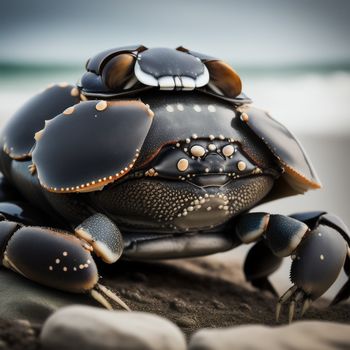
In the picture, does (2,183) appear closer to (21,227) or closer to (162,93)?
(21,227)

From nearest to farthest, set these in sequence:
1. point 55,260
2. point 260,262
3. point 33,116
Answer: point 55,260 < point 33,116 < point 260,262

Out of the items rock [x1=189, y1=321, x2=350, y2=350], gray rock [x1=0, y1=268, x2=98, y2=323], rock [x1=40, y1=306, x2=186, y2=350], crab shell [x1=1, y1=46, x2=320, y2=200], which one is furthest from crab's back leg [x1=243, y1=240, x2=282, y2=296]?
rock [x1=40, y1=306, x2=186, y2=350]

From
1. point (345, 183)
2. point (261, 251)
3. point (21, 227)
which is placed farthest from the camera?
point (345, 183)

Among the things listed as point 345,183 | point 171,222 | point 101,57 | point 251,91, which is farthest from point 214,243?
point 251,91

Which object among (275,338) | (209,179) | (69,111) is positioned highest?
(69,111)

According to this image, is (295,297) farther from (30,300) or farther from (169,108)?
(30,300)

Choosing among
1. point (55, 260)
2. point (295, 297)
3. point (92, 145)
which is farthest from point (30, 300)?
point (295, 297)
